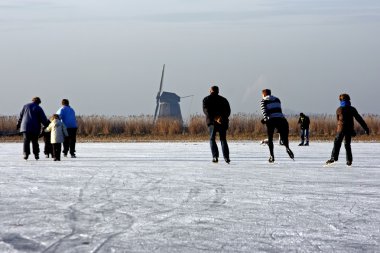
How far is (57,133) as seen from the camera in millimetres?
19922

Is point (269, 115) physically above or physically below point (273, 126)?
above

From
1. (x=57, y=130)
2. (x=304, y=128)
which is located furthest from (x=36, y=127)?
(x=304, y=128)

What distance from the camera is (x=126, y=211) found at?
8703mm

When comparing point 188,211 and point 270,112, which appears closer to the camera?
point 188,211

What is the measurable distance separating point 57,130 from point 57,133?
7 centimetres

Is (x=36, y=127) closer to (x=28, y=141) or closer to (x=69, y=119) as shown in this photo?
(x=28, y=141)

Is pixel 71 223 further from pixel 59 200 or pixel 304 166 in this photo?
pixel 304 166

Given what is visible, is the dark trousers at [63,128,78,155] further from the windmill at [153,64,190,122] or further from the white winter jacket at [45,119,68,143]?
the windmill at [153,64,190,122]

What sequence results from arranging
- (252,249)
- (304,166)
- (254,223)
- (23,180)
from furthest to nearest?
1. (304,166)
2. (23,180)
3. (254,223)
4. (252,249)

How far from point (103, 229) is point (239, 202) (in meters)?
2.57

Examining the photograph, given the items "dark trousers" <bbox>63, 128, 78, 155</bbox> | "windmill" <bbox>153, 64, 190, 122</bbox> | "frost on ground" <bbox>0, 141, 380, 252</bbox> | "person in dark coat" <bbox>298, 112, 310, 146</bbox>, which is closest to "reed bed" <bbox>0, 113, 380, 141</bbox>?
"person in dark coat" <bbox>298, 112, 310, 146</bbox>

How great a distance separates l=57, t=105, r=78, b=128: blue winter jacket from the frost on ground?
661cm

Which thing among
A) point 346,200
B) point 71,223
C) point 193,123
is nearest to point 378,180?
point 346,200

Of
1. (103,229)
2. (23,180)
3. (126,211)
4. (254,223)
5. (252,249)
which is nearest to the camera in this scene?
(252,249)
